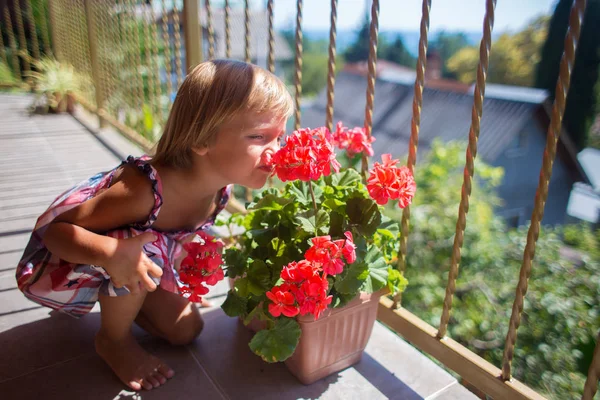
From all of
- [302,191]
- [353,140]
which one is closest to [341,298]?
[302,191]

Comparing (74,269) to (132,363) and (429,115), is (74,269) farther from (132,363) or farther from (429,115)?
(429,115)

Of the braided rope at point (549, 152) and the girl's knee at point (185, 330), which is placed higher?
the braided rope at point (549, 152)

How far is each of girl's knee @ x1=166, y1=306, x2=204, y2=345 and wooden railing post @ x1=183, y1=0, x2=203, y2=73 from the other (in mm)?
1227

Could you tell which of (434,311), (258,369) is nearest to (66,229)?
(258,369)

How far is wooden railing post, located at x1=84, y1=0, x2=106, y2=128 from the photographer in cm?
374

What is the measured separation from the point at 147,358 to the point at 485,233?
6.18 m

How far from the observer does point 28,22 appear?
7.48 meters

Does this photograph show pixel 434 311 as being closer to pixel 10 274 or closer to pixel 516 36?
pixel 10 274

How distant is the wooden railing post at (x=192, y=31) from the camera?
81.2 inches

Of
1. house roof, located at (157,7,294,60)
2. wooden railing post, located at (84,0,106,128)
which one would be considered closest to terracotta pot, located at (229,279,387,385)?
wooden railing post, located at (84,0,106,128)

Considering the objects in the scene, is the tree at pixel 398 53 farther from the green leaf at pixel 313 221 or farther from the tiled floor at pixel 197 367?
the green leaf at pixel 313 221

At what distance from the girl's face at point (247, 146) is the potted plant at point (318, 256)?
0.08 meters

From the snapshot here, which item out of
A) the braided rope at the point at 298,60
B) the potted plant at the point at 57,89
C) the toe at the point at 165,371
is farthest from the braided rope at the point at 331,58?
the potted plant at the point at 57,89

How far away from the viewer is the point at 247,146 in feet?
3.60
